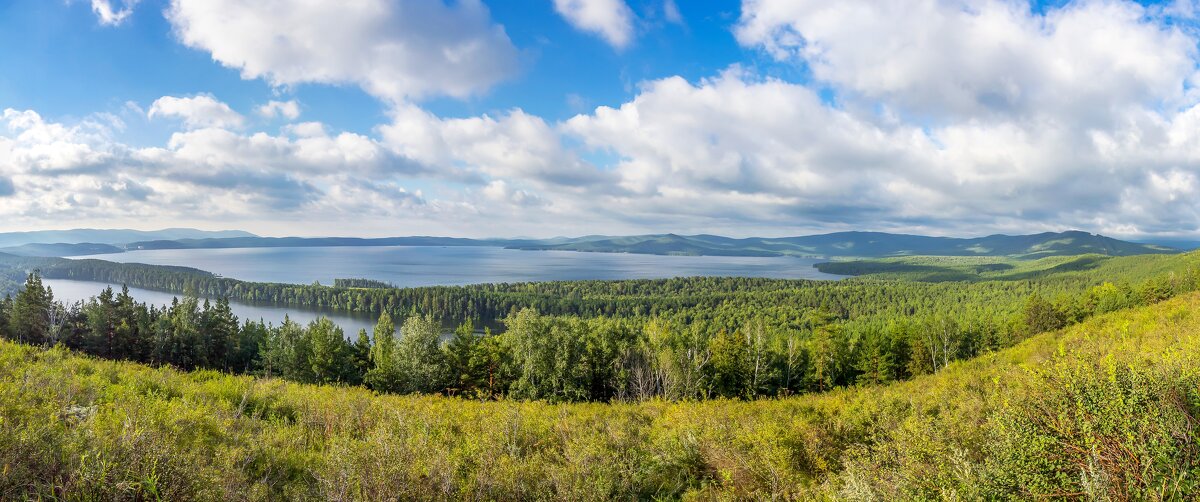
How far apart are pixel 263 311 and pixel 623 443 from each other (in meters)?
129

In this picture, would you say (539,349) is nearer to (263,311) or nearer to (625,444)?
(625,444)

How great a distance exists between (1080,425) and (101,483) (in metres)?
13.2

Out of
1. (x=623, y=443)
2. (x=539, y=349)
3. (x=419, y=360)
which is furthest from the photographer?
(x=419, y=360)

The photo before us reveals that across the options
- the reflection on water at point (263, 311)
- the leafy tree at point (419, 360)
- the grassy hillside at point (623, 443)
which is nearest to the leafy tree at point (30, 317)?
the leafy tree at point (419, 360)

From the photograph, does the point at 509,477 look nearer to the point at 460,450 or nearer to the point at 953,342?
the point at 460,450

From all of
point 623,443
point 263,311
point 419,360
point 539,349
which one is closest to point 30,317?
point 419,360

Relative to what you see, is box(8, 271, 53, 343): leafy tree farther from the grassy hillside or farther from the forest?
the grassy hillside

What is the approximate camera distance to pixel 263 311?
4387 inches

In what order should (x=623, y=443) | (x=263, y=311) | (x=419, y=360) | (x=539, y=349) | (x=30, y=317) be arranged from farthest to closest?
(x=263, y=311) → (x=30, y=317) → (x=419, y=360) → (x=539, y=349) → (x=623, y=443)

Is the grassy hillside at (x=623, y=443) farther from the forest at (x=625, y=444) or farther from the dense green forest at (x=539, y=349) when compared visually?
the dense green forest at (x=539, y=349)

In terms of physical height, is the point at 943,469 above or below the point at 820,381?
above

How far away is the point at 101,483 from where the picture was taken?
5414mm

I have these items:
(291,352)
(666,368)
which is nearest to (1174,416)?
(666,368)

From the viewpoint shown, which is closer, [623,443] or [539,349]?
[623,443]
